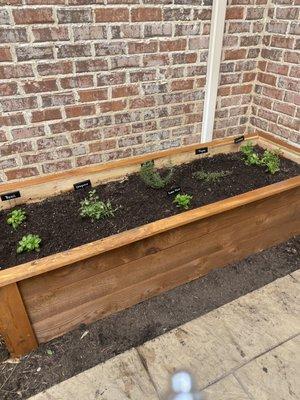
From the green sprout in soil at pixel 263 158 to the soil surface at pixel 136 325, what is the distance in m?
0.56

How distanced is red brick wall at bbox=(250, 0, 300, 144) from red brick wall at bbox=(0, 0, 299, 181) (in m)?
0.02

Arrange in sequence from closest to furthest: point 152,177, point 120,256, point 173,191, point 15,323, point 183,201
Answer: point 15,323
point 120,256
point 183,201
point 173,191
point 152,177

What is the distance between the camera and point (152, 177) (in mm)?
2014

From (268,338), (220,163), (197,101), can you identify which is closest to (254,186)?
(220,163)

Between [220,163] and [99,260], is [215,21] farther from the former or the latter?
[99,260]

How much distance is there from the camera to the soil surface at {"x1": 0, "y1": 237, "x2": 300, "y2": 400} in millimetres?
1458

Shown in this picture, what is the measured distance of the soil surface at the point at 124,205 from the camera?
1.60 meters

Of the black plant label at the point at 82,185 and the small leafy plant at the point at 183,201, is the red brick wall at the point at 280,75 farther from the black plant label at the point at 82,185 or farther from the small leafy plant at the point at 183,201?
the black plant label at the point at 82,185

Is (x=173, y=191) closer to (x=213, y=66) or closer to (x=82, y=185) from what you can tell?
(x=82, y=185)

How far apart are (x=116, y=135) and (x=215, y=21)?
94cm

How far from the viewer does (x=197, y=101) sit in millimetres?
2180

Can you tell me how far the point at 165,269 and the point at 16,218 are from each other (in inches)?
34.1

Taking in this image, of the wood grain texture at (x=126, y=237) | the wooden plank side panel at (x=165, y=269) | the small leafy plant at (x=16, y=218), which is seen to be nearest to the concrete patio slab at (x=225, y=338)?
the wooden plank side panel at (x=165, y=269)

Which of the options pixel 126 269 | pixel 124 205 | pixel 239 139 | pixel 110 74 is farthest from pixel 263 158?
pixel 126 269
